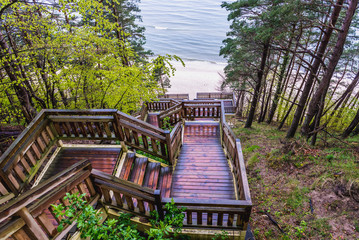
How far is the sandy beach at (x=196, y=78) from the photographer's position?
107 feet

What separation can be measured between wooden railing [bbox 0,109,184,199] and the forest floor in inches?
141

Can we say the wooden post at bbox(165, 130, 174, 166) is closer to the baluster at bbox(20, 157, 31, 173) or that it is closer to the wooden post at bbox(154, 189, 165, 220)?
the wooden post at bbox(154, 189, 165, 220)

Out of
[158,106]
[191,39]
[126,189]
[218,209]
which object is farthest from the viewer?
[191,39]

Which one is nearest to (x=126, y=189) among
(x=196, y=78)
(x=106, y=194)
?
(x=106, y=194)

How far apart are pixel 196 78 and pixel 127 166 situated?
111ft

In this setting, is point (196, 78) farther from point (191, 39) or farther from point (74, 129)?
point (74, 129)

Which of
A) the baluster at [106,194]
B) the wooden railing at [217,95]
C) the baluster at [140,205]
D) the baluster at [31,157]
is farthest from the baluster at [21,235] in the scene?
the wooden railing at [217,95]

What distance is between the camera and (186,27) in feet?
213

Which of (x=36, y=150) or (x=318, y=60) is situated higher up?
(x=318, y=60)

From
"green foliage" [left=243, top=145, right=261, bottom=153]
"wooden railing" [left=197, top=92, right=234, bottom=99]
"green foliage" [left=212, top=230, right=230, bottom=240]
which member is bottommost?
"wooden railing" [left=197, top=92, right=234, bottom=99]

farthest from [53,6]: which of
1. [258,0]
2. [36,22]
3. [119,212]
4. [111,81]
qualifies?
[258,0]

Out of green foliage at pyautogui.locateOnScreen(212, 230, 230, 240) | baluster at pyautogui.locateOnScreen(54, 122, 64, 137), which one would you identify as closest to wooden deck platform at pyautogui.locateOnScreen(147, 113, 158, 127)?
baluster at pyautogui.locateOnScreen(54, 122, 64, 137)

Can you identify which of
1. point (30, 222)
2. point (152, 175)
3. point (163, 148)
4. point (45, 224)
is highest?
point (30, 222)

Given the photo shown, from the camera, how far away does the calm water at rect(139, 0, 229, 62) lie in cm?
4616
